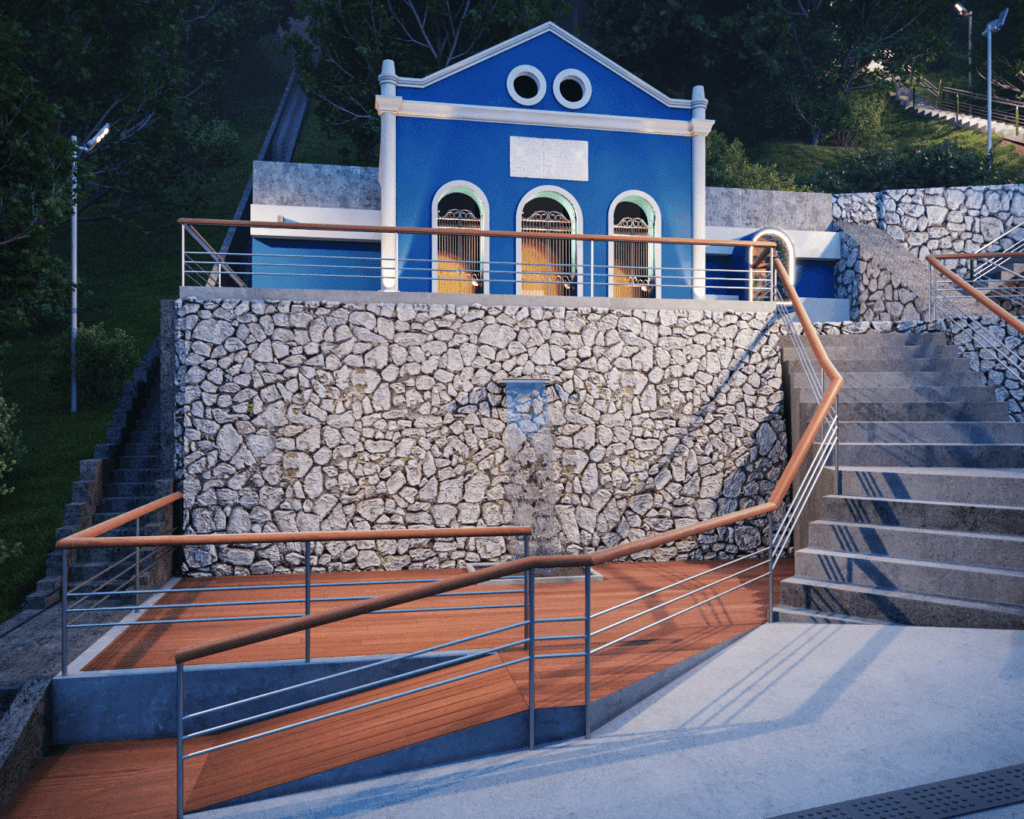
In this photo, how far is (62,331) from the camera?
17109 millimetres

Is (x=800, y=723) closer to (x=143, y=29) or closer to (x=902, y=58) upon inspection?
(x=143, y=29)

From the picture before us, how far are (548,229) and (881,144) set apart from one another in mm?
25820

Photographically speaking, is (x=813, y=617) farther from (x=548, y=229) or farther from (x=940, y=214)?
(x=940, y=214)

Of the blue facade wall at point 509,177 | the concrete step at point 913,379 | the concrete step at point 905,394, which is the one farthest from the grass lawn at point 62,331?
the concrete step at point 913,379

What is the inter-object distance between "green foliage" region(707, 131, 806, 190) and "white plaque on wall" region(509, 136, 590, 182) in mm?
9985

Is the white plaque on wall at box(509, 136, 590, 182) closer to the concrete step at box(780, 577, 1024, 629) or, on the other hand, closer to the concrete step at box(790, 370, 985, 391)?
the concrete step at box(790, 370, 985, 391)

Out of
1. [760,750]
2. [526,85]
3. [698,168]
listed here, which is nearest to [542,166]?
[526,85]

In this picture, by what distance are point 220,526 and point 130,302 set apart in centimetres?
1372

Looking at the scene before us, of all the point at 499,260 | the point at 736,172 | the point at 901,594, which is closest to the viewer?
the point at 901,594

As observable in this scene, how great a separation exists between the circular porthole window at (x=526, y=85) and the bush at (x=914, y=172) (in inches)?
460

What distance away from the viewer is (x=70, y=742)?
16.8 feet

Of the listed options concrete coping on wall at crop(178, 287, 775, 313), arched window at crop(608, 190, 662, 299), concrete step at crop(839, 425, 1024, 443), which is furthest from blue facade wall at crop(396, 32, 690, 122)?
concrete step at crop(839, 425, 1024, 443)

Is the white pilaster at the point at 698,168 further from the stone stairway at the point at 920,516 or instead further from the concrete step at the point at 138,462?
the concrete step at the point at 138,462

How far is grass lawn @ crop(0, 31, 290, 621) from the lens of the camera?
859 cm
